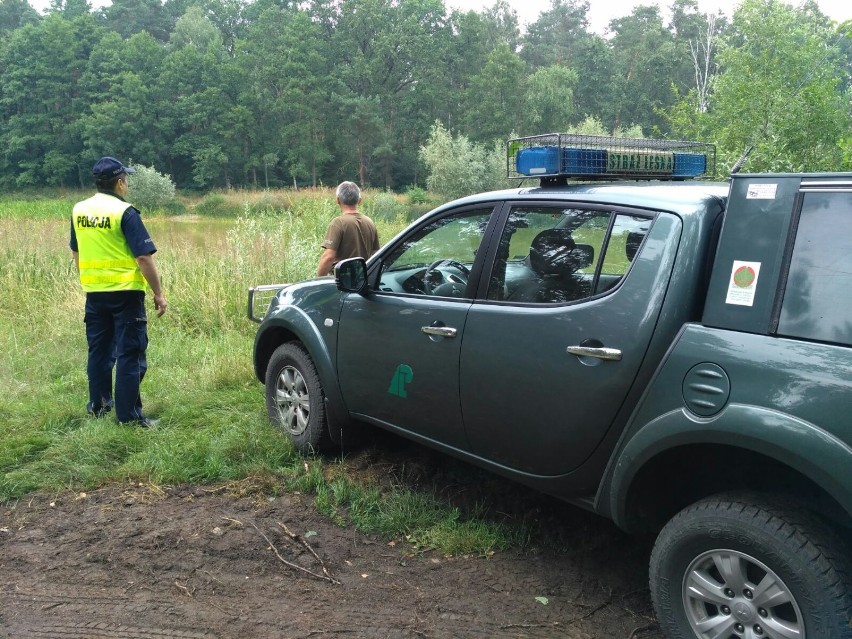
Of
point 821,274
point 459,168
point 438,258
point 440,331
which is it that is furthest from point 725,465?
point 459,168

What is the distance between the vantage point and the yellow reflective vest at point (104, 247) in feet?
17.9

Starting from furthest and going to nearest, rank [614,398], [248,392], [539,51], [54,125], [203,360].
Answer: [539,51] < [54,125] < [203,360] < [248,392] < [614,398]

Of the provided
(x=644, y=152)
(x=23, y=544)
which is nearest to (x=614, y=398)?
(x=644, y=152)

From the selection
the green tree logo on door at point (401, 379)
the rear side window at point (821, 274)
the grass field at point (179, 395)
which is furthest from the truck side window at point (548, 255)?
the grass field at point (179, 395)

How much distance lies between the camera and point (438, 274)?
419 centimetres

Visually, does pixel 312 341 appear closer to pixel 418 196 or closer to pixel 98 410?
pixel 98 410

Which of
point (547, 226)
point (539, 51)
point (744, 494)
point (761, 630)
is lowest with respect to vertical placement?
point (761, 630)

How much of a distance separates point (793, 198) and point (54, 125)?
8416 centimetres

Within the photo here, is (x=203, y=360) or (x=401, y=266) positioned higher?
(x=401, y=266)

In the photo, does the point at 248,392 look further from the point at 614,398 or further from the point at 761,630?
the point at 761,630

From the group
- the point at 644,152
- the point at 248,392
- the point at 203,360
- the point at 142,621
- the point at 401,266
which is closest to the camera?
the point at 142,621

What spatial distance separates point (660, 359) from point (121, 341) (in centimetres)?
402

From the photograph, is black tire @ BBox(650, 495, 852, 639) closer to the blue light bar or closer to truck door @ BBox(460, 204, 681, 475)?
truck door @ BBox(460, 204, 681, 475)

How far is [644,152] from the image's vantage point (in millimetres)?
3990
